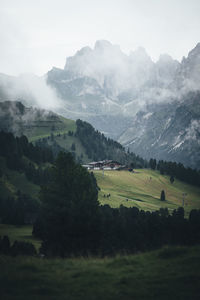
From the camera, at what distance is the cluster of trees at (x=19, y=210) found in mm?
88688

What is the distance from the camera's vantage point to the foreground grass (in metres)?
13.0

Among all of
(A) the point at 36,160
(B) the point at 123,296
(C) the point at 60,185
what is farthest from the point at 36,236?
(A) the point at 36,160

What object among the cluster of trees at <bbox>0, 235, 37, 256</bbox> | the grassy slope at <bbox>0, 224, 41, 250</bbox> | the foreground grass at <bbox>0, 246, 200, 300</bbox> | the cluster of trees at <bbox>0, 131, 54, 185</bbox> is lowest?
the grassy slope at <bbox>0, 224, 41, 250</bbox>

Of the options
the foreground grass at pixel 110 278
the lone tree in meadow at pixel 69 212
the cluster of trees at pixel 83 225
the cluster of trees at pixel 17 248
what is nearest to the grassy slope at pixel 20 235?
the cluster of trees at pixel 83 225

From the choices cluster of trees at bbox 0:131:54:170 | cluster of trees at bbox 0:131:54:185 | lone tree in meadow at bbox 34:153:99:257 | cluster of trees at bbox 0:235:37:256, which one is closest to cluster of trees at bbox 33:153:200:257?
lone tree in meadow at bbox 34:153:99:257

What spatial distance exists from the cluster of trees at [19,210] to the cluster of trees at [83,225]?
82.7ft

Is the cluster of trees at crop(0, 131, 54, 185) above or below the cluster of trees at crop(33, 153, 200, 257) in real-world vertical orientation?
above

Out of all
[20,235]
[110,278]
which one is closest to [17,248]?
[110,278]

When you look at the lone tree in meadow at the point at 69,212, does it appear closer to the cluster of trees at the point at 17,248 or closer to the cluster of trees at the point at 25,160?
the cluster of trees at the point at 17,248

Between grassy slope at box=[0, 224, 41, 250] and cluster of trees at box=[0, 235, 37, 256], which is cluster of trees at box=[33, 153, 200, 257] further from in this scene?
grassy slope at box=[0, 224, 41, 250]

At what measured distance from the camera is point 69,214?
127 feet

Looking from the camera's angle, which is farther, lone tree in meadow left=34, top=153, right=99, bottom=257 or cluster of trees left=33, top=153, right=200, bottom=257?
cluster of trees left=33, top=153, right=200, bottom=257

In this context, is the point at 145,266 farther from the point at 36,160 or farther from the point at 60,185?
the point at 36,160

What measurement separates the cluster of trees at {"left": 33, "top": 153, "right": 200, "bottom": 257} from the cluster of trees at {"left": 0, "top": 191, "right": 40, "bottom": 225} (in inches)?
992
